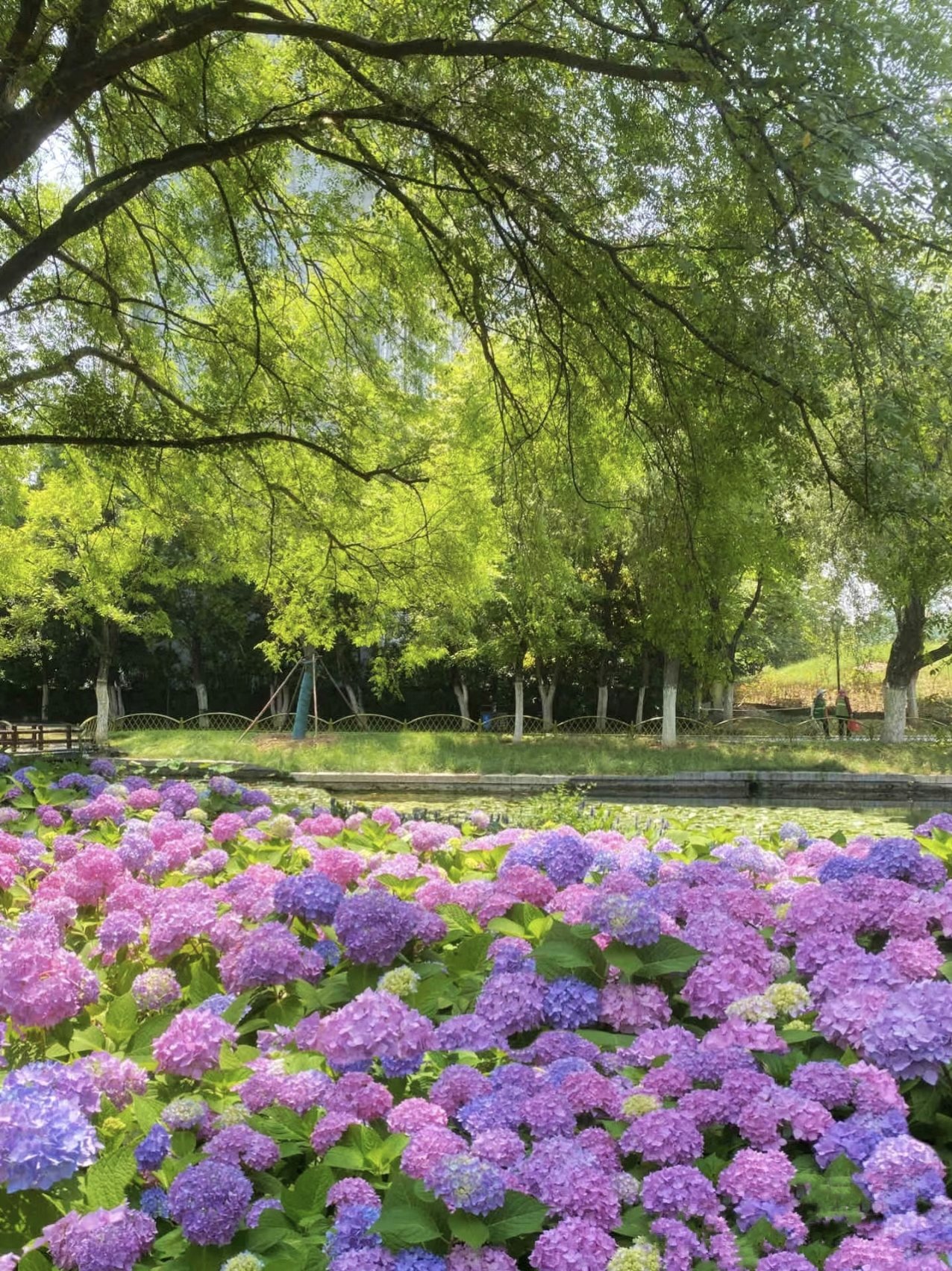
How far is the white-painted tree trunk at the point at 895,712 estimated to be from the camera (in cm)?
1844

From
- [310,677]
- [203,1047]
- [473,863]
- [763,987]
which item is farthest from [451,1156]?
[310,677]

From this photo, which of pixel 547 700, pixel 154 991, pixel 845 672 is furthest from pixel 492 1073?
pixel 845 672

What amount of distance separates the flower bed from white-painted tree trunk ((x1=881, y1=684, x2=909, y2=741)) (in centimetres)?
1732

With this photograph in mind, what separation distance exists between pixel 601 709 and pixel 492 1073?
21060mm

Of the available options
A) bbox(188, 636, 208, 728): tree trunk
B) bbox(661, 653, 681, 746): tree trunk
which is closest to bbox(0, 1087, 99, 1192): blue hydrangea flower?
bbox(661, 653, 681, 746): tree trunk

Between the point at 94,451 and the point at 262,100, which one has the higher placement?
the point at 262,100

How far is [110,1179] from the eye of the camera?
1.52m

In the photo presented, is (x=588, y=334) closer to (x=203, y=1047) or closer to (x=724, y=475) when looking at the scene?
(x=724, y=475)

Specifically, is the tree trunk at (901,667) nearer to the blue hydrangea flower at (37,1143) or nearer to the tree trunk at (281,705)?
the tree trunk at (281,705)

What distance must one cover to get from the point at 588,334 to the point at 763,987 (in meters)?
4.16

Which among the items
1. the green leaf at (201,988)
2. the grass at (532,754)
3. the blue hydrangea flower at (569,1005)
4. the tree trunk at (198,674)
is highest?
the tree trunk at (198,674)

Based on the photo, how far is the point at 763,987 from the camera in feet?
6.46

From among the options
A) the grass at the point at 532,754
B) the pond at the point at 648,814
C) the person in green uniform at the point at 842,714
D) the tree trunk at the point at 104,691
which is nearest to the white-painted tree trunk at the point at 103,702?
the tree trunk at the point at 104,691

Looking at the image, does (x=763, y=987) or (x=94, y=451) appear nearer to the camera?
(x=763, y=987)
